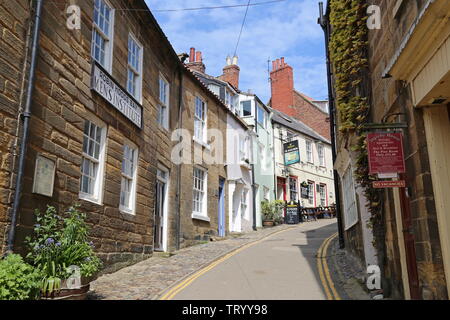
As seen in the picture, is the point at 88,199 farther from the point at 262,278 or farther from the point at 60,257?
the point at 262,278

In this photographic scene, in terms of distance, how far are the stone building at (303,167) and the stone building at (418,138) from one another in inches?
805

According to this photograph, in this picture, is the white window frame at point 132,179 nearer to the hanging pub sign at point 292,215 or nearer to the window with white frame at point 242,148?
the window with white frame at point 242,148

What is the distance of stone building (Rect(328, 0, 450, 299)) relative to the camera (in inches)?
186

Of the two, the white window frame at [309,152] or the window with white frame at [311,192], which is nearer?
the window with white frame at [311,192]

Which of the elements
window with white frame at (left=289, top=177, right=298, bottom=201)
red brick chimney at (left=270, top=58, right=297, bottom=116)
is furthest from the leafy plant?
red brick chimney at (left=270, top=58, right=297, bottom=116)

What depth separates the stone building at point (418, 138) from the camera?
473 cm

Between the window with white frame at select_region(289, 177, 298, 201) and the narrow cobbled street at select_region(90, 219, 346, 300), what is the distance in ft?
52.3

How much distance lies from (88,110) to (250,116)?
16756 millimetres

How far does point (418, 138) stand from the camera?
17.2 feet

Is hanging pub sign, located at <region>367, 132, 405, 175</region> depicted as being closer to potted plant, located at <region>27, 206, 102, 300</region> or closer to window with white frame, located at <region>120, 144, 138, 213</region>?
potted plant, located at <region>27, 206, 102, 300</region>

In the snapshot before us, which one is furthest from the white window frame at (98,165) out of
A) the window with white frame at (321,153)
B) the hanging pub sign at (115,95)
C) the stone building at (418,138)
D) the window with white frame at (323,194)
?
the window with white frame at (321,153)

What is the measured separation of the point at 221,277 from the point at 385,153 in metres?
4.51

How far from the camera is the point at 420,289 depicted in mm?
5254
